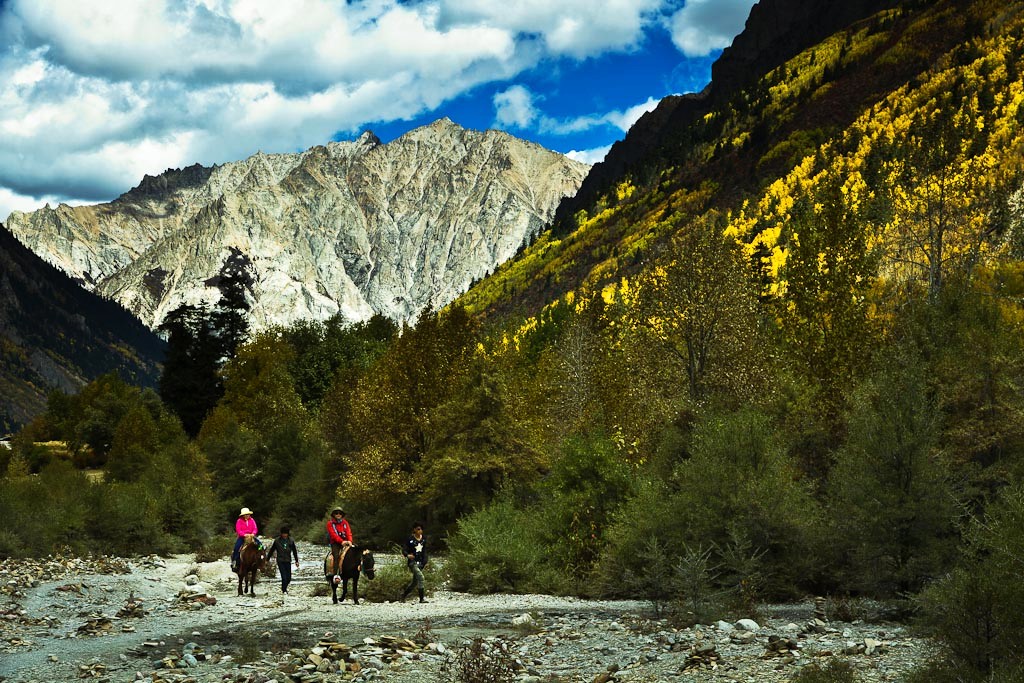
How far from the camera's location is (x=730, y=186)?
16562 cm

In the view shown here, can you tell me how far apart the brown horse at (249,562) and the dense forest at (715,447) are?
6.65 m

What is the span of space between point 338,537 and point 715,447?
11.4 metres

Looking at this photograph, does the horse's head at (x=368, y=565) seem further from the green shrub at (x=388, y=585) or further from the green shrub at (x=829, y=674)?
the green shrub at (x=829, y=674)

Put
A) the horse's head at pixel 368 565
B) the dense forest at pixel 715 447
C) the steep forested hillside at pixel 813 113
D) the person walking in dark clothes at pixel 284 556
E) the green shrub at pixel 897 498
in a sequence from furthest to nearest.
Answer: the steep forested hillside at pixel 813 113
the person walking in dark clothes at pixel 284 556
the horse's head at pixel 368 565
the dense forest at pixel 715 447
the green shrub at pixel 897 498

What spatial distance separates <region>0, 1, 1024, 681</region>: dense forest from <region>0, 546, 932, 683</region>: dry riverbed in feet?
5.91

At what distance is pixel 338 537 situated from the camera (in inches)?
862

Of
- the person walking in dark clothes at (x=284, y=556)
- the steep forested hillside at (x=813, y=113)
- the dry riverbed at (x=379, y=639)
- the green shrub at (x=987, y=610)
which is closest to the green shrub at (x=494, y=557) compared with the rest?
the dry riverbed at (x=379, y=639)

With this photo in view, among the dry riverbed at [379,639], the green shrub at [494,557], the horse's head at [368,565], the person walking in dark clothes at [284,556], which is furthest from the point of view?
the green shrub at [494,557]

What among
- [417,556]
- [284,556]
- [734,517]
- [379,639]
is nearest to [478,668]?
[379,639]

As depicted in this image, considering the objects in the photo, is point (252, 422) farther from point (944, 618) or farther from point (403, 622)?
point (944, 618)

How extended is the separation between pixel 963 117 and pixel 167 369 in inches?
4451

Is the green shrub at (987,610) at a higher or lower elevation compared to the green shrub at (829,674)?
higher

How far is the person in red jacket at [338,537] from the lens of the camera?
21.7 metres

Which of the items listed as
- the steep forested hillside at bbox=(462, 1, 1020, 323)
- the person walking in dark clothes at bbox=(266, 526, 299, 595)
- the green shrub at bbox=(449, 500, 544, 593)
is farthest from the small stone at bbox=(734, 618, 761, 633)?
the steep forested hillside at bbox=(462, 1, 1020, 323)
